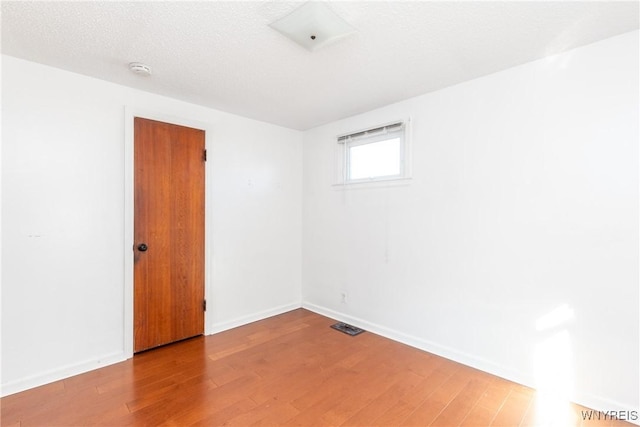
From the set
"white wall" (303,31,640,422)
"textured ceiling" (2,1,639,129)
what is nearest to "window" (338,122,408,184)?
"white wall" (303,31,640,422)

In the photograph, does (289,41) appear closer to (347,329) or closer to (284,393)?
(284,393)

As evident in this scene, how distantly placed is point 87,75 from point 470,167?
10.5ft

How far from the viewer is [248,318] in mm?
3527

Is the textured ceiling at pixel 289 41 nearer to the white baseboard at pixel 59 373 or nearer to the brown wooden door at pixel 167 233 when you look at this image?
the brown wooden door at pixel 167 233

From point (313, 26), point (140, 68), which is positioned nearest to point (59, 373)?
point (140, 68)

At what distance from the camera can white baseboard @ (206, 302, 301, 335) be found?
323 centimetres

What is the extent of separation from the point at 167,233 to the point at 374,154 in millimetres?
2243

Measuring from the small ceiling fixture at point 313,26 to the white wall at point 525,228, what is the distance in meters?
1.34

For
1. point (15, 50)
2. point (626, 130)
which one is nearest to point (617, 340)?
point (626, 130)

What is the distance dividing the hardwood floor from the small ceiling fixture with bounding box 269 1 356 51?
2340mm

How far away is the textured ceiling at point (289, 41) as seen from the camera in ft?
5.36

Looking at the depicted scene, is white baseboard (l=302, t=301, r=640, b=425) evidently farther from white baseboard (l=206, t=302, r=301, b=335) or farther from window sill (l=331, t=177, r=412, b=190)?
window sill (l=331, t=177, r=412, b=190)

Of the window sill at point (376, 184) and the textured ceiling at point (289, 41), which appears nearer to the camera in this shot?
the textured ceiling at point (289, 41)

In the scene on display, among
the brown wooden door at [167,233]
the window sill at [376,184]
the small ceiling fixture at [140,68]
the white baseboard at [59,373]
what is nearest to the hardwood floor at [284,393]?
the white baseboard at [59,373]
